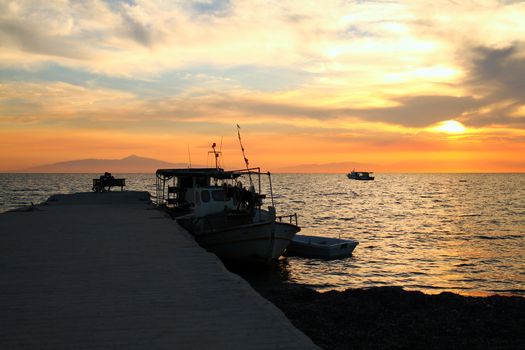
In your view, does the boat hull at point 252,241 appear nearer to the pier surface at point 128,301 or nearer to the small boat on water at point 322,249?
the small boat on water at point 322,249

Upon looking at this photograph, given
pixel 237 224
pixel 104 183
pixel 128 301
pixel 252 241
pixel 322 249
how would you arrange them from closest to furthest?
pixel 128 301 → pixel 252 241 → pixel 237 224 → pixel 322 249 → pixel 104 183

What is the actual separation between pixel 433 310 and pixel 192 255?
713 cm

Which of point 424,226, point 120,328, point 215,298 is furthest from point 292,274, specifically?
point 424,226

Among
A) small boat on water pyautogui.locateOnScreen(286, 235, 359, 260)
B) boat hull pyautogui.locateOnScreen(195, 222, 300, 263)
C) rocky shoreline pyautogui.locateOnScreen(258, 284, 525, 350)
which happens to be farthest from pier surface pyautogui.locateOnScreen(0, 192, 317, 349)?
small boat on water pyautogui.locateOnScreen(286, 235, 359, 260)

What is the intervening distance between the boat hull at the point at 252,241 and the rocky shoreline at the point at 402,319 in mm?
7462

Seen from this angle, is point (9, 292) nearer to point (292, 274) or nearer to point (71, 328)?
point (71, 328)

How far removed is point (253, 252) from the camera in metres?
23.5

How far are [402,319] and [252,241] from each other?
38.3 feet

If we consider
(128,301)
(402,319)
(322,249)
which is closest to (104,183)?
(322,249)

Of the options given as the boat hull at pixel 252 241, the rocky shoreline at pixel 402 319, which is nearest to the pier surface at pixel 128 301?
the rocky shoreline at pixel 402 319

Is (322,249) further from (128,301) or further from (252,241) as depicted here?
(128,301)

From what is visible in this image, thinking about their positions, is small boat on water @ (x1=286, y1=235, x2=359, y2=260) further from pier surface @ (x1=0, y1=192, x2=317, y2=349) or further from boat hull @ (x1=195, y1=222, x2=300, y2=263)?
pier surface @ (x1=0, y1=192, x2=317, y2=349)

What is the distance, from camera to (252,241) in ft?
76.7

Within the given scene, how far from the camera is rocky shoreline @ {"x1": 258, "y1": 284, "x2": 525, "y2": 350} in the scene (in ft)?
35.1
